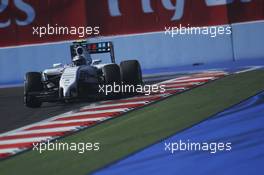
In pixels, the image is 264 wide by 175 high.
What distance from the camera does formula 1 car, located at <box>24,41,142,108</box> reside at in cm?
1299

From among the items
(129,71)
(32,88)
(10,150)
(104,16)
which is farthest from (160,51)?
(10,150)

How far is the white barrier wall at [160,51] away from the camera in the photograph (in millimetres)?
20078

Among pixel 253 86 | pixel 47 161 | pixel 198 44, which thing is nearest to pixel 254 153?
pixel 47 161

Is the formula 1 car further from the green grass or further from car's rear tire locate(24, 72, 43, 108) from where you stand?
the green grass

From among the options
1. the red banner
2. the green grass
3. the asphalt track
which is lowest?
the asphalt track

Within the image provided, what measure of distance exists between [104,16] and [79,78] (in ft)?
28.7

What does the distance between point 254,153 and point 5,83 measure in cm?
1572

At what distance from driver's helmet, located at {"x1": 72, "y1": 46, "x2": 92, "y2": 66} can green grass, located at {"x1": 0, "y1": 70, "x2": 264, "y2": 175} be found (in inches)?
78.7

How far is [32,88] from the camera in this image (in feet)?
45.2

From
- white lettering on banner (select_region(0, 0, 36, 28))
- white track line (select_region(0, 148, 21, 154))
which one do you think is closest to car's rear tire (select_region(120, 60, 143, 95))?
white track line (select_region(0, 148, 21, 154))

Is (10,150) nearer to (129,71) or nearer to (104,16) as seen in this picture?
(129,71)

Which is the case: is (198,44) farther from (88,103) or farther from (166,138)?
(166,138)

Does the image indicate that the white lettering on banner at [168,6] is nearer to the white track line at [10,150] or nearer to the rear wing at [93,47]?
the rear wing at [93,47]

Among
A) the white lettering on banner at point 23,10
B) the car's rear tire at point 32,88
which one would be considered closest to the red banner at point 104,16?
the white lettering on banner at point 23,10
